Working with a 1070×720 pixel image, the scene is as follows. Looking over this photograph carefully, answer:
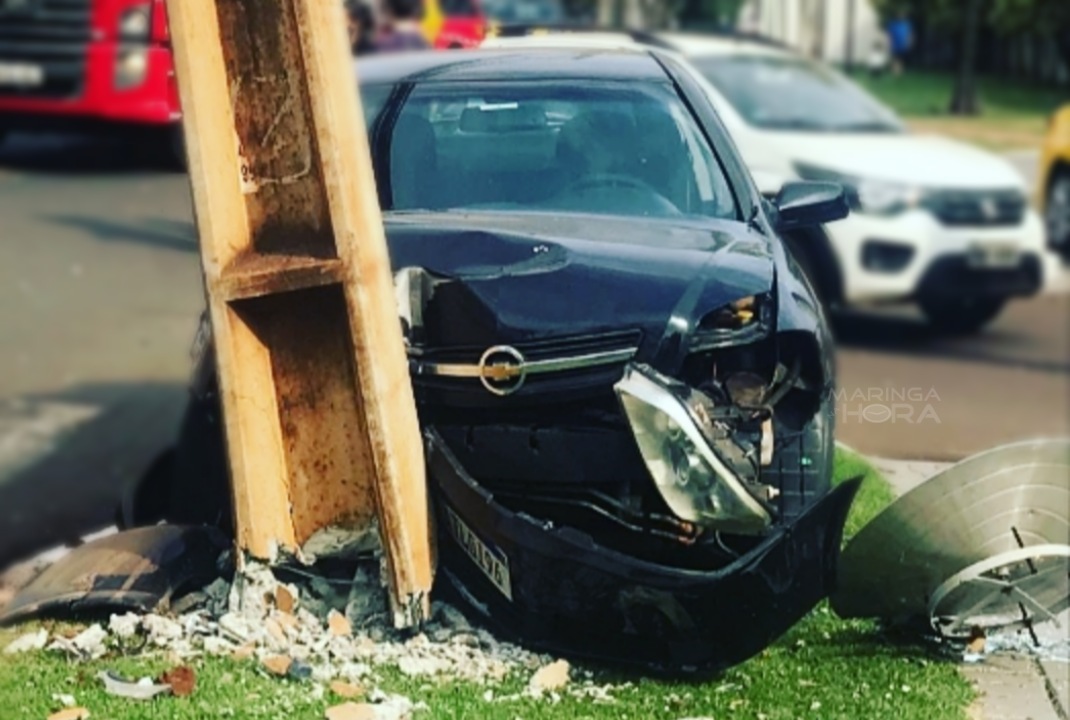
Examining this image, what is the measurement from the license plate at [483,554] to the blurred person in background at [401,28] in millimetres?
7637

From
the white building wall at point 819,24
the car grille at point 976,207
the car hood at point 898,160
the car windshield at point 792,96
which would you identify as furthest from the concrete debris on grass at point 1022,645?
the white building wall at point 819,24

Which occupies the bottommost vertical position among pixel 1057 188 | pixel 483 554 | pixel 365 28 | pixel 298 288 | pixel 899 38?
pixel 899 38

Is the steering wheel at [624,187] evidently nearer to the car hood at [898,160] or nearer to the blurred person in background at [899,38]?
the car hood at [898,160]

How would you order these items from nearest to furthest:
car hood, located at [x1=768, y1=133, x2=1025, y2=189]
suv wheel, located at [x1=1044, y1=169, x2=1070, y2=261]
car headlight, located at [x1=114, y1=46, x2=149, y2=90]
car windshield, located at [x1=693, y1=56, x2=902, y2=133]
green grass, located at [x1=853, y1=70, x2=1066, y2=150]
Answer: car hood, located at [x1=768, y1=133, x2=1025, y2=189] < car windshield, located at [x1=693, y1=56, x2=902, y2=133] < car headlight, located at [x1=114, y1=46, x2=149, y2=90] < suv wheel, located at [x1=1044, y1=169, x2=1070, y2=261] < green grass, located at [x1=853, y1=70, x2=1066, y2=150]

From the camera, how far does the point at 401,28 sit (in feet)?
54.4

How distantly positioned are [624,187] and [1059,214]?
990 cm

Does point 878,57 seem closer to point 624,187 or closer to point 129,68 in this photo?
point 129,68

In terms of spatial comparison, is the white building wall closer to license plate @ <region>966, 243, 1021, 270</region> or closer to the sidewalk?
license plate @ <region>966, 243, 1021, 270</region>

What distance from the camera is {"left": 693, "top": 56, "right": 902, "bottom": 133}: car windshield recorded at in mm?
11555

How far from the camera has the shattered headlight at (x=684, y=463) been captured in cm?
452

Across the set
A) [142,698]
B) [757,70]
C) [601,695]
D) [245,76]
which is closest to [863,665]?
[601,695]

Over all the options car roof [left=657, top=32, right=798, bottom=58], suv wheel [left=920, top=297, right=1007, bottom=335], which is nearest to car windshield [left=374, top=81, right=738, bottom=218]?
car roof [left=657, top=32, right=798, bottom=58]

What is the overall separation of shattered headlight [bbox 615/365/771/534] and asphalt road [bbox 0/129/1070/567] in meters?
1.41

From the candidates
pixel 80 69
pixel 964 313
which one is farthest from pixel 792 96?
pixel 80 69
